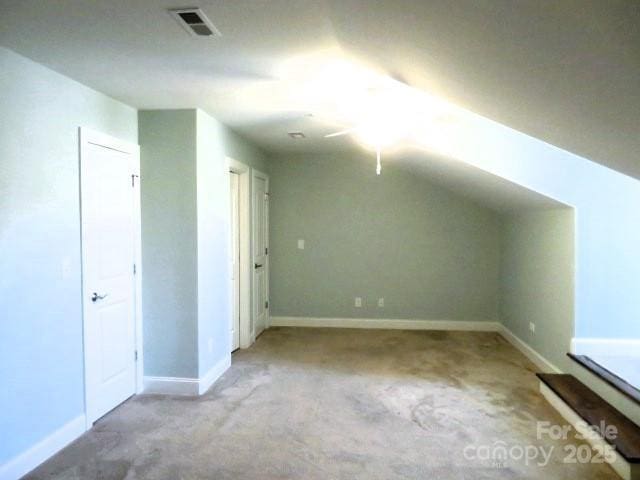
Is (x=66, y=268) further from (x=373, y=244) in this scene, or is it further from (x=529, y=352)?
(x=529, y=352)

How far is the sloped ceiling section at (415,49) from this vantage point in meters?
1.40

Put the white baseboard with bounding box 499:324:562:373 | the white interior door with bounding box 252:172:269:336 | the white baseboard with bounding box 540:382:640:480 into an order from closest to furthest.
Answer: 1. the white baseboard with bounding box 540:382:640:480
2. the white baseboard with bounding box 499:324:562:373
3. the white interior door with bounding box 252:172:269:336

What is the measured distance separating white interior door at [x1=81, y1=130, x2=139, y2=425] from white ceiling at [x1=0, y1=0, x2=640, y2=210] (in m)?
0.66

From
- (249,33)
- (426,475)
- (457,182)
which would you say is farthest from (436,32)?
(457,182)

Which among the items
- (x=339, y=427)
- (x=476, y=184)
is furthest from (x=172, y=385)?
(x=476, y=184)

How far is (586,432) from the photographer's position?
9.45 ft

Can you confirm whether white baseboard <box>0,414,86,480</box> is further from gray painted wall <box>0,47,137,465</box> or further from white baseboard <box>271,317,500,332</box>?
white baseboard <box>271,317,500,332</box>

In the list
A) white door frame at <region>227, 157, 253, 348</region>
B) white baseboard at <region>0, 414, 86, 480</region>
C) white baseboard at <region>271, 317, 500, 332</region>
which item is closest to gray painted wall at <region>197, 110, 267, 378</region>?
white door frame at <region>227, 157, 253, 348</region>

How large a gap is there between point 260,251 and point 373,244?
5.19 ft

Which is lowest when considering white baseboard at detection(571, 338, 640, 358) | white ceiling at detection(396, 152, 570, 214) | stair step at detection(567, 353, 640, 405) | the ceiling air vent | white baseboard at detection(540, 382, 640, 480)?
white baseboard at detection(540, 382, 640, 480)

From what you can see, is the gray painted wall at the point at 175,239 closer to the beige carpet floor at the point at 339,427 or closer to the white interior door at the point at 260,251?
the beige carpet floor at the point at 339,427

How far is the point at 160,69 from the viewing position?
262 cm

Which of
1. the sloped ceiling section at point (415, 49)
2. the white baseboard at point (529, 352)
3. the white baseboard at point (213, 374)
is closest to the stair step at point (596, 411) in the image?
the white baseboard at point (529, 352)

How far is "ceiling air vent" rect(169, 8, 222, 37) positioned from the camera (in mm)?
1860
